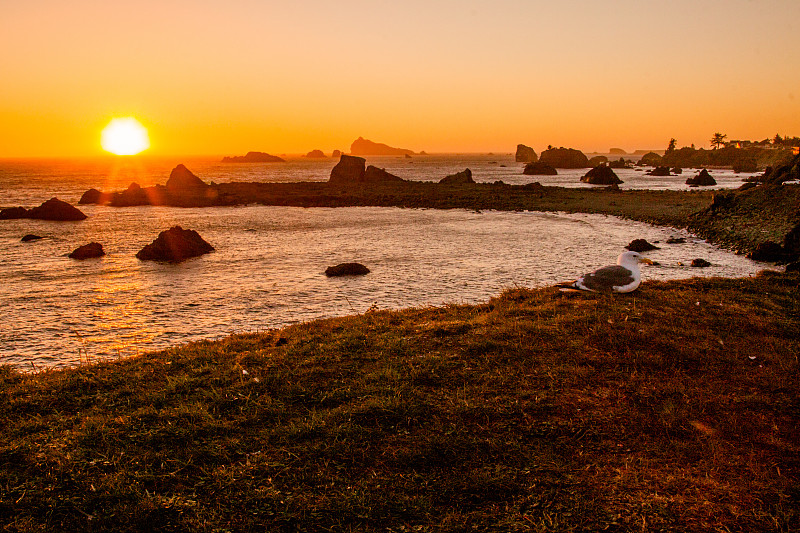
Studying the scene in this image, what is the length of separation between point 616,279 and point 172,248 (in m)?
21.2

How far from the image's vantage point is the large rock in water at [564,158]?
6624 inches

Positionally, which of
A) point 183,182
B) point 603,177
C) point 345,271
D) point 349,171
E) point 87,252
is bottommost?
point 345,271

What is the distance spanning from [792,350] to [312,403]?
361 inches

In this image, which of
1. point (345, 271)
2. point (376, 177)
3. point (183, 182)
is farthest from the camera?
point (376, 177)

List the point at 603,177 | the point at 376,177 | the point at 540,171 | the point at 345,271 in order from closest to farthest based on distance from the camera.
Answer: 1. the point at 345,271
2. the point at 603,177
3. the point at 376,177
4. the point at 540,171

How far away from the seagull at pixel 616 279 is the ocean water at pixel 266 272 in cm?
348

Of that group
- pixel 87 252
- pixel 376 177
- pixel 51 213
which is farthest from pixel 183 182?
pixel 87 252

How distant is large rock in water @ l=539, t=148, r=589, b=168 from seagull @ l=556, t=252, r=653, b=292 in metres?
163

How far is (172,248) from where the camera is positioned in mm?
25422

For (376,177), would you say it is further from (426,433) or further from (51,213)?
(426,433)

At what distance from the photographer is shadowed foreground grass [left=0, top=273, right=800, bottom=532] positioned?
5.36 meters

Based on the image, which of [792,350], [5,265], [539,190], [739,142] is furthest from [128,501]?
[739,142]

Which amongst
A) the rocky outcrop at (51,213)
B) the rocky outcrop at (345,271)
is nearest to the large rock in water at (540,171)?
the rocky outcrop at (51,213)

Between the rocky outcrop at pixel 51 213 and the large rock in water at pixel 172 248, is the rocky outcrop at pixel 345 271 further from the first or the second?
the rocky outcrop at pixel 51 213
